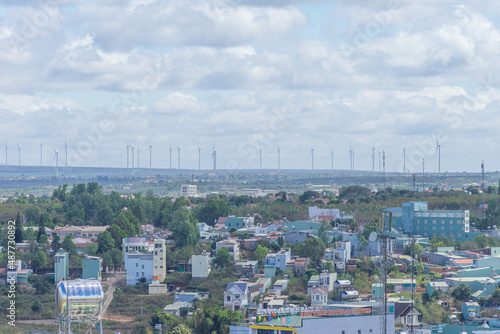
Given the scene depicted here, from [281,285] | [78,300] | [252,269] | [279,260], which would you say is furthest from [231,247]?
[78,300]

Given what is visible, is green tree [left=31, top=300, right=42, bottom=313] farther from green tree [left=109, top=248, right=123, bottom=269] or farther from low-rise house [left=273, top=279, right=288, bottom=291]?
low-rise house [left=273, top=279, right=288, bottom=291]

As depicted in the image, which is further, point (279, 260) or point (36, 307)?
point (279, 260)

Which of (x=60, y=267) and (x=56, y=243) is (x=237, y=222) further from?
(x=60, y=267)

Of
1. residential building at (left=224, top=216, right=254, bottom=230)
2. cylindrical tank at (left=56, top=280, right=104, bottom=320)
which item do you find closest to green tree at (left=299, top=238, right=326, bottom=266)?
residential building at (left=224, top=216, right=254, bottom=230)

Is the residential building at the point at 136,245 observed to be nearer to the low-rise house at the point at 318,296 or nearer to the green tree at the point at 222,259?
the green tree at the point at 222,259

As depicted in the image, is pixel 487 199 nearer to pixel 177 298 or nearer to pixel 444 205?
pixel 444 205

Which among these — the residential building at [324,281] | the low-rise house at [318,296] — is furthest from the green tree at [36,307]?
the low-rise house at [318,296]
